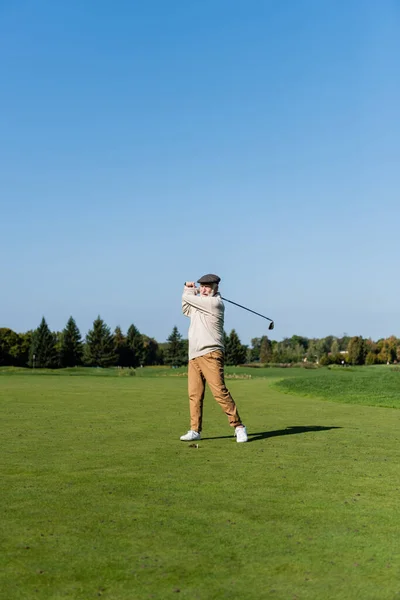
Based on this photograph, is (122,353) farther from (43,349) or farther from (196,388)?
(196,388)

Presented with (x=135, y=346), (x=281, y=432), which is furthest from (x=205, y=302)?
(x=135, y=346)

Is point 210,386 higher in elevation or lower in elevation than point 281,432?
higher

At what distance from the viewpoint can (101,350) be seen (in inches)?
4729

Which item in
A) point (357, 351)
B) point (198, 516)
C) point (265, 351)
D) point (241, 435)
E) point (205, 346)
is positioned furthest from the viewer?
point (265, 351)

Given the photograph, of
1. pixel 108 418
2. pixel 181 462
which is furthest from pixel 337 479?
pixel 108 418

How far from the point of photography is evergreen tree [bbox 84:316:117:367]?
12012cm

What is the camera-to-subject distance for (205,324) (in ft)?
34.7

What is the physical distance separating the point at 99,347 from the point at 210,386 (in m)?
112

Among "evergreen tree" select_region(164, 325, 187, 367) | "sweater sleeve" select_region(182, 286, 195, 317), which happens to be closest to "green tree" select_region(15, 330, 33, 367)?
"evergreen tree" select_region(164, 325, 187, 367)

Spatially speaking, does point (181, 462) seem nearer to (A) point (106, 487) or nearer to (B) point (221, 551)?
(A) point (106, 487)

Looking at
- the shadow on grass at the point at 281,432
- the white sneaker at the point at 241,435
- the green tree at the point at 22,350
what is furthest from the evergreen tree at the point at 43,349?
the white sneaker at the point at 241,435

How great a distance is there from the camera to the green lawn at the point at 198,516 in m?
3.88

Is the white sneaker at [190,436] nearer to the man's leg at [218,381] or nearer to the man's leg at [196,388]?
the man's leg at [196,388]

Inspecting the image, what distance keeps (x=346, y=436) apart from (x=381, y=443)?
899 millimetres
